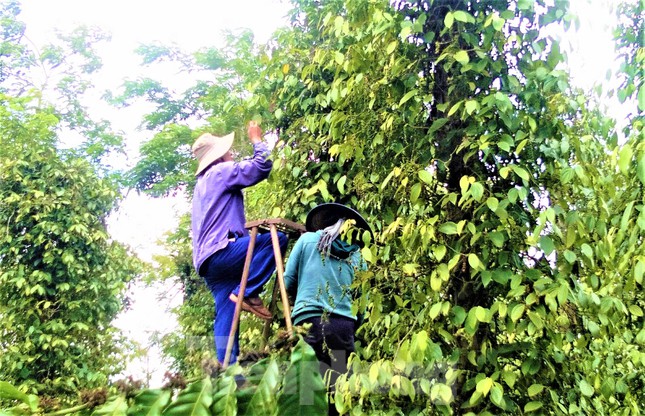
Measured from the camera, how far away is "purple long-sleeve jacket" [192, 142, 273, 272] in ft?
8.93

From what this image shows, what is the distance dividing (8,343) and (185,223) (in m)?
3.09

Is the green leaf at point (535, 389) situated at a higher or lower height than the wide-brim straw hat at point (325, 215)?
lower

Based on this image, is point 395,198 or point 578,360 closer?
point 578,360

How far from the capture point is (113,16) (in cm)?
1142

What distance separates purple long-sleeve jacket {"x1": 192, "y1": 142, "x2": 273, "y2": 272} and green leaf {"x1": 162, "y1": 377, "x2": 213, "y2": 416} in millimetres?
1827

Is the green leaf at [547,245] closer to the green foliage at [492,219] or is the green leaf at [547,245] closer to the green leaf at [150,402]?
the green foliage at [492,219]

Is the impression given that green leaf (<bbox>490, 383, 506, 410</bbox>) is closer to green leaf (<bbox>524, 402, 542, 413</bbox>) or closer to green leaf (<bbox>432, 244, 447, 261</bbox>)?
green leaf (<bbox>524, 402, 542, 413</bbox>)

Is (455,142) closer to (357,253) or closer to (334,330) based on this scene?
(357,253)

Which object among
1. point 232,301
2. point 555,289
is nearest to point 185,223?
point 232,301

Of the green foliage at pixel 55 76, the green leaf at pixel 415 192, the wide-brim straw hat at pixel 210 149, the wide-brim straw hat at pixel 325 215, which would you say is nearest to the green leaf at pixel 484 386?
the green leaf at pixel 415 192

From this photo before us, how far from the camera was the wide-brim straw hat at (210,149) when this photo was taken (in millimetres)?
3008

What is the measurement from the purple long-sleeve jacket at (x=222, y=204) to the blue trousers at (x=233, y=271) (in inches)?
2.0

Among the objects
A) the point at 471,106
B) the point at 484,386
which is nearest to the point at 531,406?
the point at 484,386

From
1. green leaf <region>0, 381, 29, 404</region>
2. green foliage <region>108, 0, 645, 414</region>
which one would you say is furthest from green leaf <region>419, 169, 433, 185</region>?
green leaf <region>0, 381, 29, 404</region>
